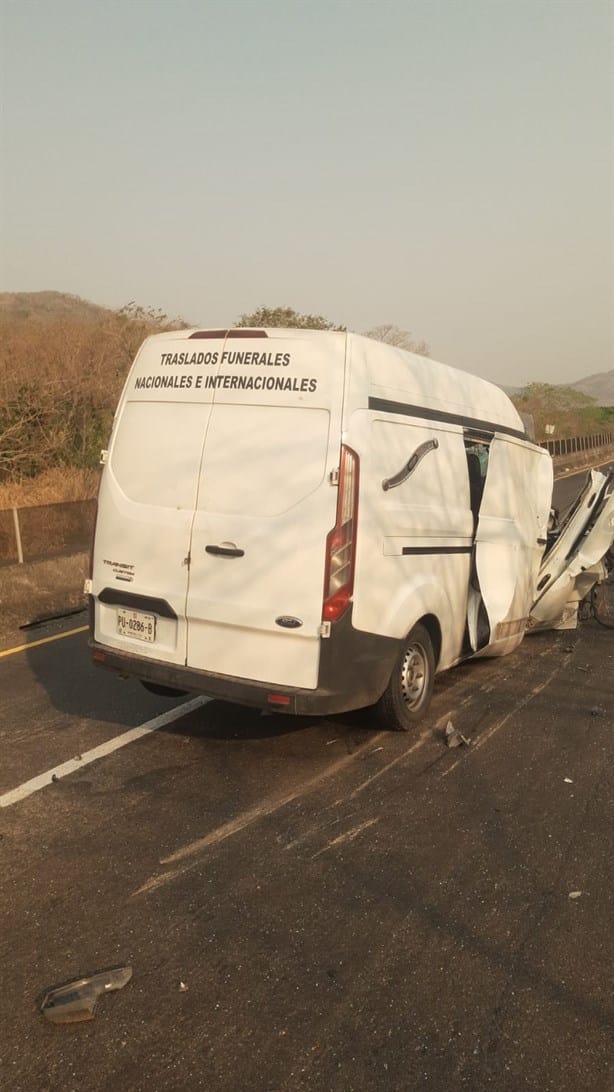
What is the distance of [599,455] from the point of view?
159 feet

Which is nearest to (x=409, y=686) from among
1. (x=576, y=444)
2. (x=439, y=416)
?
(x=439, y=416)

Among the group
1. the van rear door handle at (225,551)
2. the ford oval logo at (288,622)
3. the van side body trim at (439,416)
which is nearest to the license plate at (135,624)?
the van rear door handle at (225,551)

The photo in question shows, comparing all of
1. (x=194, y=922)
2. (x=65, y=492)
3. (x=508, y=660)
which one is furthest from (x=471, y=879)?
(x=65, y=492)

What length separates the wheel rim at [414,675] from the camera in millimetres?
5219

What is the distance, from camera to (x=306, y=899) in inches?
134

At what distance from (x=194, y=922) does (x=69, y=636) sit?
5428 mm

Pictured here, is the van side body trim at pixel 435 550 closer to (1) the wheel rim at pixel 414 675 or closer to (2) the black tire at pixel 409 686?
(2) the black tire at pixel 409 686

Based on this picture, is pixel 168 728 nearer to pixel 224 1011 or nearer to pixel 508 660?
pixel 224 1011

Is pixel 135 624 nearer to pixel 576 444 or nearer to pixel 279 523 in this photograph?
pixel 279 523

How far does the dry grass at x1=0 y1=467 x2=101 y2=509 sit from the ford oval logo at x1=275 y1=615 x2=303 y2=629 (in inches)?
381

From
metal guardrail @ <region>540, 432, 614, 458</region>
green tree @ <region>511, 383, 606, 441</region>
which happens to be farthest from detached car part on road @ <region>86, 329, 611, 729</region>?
green tree @ <region>511, 383, 606, 441</region>

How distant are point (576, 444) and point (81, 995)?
45.2 metres

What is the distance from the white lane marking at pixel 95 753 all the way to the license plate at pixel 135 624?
0.74 metres

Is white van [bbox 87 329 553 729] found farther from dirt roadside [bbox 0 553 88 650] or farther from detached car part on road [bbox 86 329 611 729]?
dirt roadside [bbox 0 553 88 650]
